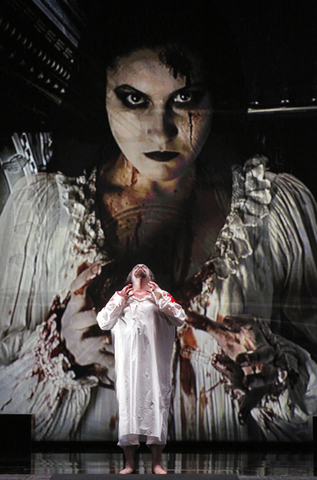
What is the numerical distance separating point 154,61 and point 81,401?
13.8ft

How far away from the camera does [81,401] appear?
7168 mm

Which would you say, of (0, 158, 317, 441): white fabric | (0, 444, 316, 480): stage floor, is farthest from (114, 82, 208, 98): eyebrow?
(0, 444, 316, 480): stage floor

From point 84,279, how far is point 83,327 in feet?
1.87

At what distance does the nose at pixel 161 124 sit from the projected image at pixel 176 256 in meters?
0.02

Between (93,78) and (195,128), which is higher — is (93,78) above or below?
above

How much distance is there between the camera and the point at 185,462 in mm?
5902

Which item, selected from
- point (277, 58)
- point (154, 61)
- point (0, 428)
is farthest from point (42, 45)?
point (0, 428)

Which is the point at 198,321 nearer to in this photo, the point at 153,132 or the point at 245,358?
the point at 245,358

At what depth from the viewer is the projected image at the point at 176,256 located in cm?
712

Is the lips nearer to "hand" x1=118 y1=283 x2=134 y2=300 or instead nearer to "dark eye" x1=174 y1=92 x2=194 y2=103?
"dark eye" x1=174 y1=92 x2=194 y2=103

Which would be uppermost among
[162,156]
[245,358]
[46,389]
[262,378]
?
[162,156]

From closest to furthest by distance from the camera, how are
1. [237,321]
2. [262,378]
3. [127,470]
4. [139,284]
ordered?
[127,470] → [139,284] → [262,378] → [237,321]

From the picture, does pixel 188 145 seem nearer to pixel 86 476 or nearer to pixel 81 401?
pixel 81 401

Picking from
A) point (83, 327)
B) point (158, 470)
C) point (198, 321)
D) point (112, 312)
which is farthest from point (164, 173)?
point (158, 470)
